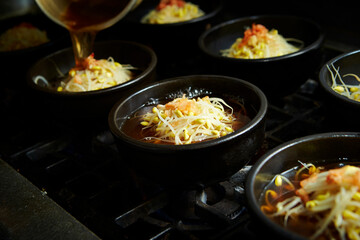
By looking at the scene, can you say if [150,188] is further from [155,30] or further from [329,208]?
[155,30]

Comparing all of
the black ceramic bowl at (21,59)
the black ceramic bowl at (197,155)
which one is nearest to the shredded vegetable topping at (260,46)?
the black ceramic bowl at (197,155)

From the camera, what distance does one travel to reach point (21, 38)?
3.23 metres

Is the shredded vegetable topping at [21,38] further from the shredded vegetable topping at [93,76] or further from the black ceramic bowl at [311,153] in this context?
the black ceramic bowl at [311,153]

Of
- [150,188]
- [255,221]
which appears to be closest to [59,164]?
[150,188]

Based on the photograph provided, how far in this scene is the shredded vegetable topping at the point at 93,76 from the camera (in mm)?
2348

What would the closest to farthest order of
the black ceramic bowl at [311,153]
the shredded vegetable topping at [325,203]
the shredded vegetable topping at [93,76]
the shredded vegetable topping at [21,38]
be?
the shredded vegetable topping at [325,203]
the black ceramic bowl at [311,153]
the shredded vegetable topping at [93,76]
the shredded vegetable topping at [21,38]

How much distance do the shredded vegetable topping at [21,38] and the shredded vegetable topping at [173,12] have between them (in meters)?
0.89

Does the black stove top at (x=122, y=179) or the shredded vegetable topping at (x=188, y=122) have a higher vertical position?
the shredded vegetable topping at (x=188, y=122)

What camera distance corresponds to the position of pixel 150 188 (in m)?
2.12

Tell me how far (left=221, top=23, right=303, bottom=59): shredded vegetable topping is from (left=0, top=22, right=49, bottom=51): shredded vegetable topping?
1626 millimetres

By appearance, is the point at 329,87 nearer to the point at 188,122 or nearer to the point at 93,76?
the point at 188,122

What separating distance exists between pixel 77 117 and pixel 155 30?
98cm

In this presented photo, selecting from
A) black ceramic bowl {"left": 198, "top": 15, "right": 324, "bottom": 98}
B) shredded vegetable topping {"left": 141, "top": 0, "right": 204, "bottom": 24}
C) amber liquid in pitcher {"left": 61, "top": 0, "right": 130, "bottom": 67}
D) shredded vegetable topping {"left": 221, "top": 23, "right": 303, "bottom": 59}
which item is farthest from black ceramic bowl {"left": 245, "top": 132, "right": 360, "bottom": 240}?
shredded vegetable topping {"left": 141, "top": 0, "right": 204, "bottom": 24}

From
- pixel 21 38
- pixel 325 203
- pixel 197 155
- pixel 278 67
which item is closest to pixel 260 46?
pixel 278 67
